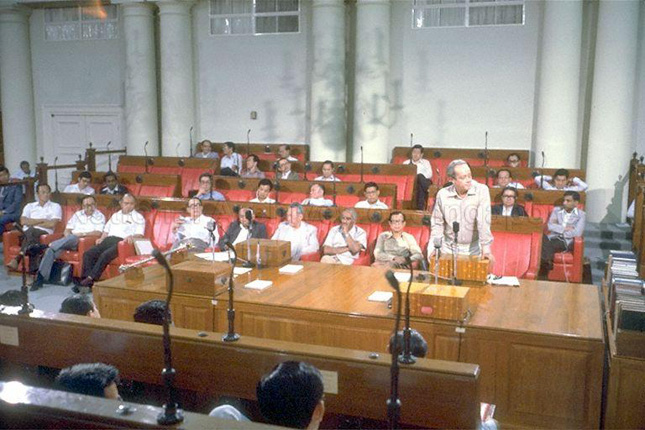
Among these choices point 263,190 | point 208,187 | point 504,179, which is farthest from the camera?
point 504,179

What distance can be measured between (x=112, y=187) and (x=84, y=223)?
1.14m

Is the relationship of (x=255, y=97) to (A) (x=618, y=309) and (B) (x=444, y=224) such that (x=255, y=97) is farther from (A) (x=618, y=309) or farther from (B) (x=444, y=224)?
A: (A) (x=618, y=309)

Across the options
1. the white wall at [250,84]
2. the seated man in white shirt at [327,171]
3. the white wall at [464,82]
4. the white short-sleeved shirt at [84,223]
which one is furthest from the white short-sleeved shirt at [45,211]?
the white wall at [464,82]

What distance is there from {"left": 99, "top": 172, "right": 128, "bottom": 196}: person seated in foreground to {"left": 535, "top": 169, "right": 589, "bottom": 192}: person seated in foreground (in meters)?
4.67

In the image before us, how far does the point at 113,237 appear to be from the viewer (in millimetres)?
6016

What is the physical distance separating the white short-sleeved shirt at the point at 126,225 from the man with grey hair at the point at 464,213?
312 centimetres

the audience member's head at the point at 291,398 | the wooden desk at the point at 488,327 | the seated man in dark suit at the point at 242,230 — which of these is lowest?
the wooden desk at the point at 488,327

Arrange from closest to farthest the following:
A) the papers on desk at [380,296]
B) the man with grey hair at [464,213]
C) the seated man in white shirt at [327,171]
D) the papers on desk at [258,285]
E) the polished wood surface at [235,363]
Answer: the polished wood surface at [235,363], the papers on desk at [380,296], the papers on desk at [258,285], the man with grey hair at [464,213], the seated man in white shirt at [327,171]

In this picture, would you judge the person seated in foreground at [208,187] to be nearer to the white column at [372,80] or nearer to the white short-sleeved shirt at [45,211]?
the white short-sleeved shirt at [45,211]

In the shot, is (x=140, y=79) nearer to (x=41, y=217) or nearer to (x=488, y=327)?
(x=41, y=217)

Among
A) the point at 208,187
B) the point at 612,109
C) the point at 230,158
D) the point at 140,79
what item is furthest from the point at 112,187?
the point at 612,109

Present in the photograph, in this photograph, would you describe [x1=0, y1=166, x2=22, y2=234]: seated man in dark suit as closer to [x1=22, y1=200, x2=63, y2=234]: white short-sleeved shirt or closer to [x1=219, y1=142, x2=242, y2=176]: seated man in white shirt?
[x1=22, y1=200, x2=63, y2=234]: white short-sleeved shirt

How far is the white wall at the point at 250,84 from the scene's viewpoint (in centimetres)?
1000

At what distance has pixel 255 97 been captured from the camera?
1024cm
